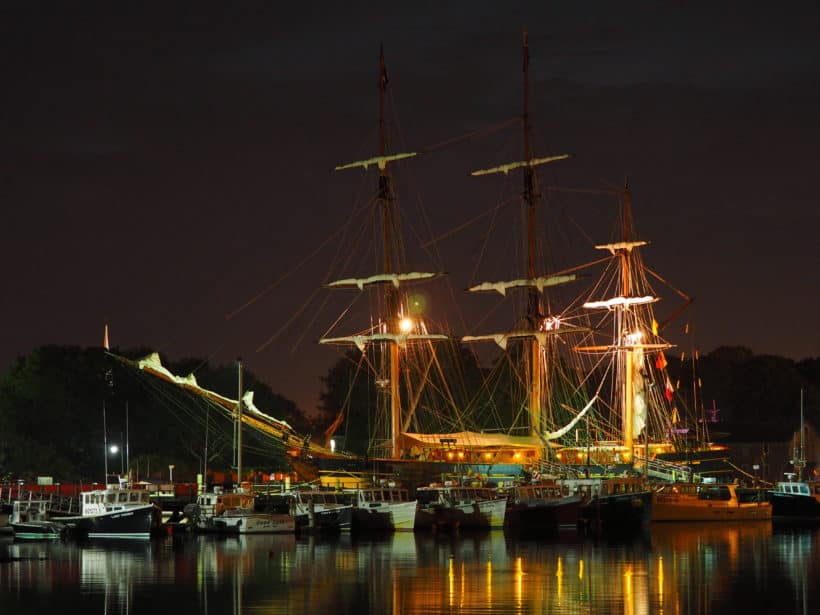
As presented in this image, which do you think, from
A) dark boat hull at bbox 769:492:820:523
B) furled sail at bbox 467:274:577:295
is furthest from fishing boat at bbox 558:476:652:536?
furled sail at bbox 467:274:577:295

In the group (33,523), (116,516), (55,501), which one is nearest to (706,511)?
(116,516)

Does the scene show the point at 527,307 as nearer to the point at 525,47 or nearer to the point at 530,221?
the point at 530,221

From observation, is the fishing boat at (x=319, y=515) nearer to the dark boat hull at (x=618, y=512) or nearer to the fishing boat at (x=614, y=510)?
the fishing boat at (x=614, y=510)

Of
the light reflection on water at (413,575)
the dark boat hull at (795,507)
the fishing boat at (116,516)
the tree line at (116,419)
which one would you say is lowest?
the dark boat hull at (795,507)

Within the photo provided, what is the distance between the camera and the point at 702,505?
10244 cm

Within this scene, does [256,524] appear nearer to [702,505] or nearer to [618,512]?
[618,512]

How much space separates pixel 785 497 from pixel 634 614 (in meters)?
66.9

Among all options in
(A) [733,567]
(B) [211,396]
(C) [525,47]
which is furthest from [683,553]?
(C) [525,47]

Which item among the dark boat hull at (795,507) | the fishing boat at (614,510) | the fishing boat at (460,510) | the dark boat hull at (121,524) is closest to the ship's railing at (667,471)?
the dark boat hull at (795,507)

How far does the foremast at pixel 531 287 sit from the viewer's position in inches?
4488

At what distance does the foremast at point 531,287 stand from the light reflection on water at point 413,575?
32193mm

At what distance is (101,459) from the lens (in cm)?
14012

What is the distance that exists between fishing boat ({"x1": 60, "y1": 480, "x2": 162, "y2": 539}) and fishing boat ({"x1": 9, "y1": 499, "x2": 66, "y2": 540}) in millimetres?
1031

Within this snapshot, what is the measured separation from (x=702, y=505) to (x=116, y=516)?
40.0m
